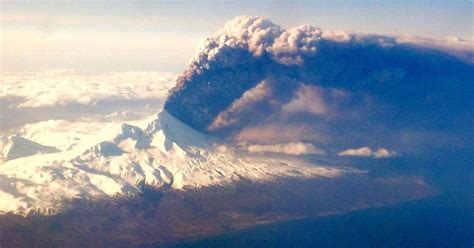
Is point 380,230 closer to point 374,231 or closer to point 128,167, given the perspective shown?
point 374,231

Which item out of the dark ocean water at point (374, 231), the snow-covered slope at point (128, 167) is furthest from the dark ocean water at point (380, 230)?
the snow-covered slope at point (128, 167)

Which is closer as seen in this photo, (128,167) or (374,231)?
(374,231)

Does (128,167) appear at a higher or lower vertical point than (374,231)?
higher

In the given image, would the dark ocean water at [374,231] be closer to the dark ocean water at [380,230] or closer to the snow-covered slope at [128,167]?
the dark ocean water at [380,230]

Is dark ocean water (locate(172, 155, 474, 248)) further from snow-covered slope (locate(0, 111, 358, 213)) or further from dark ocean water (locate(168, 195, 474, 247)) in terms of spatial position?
snow-covered slope (locate(0, 111, 358, 213))

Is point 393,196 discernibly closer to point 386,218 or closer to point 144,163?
point 386,218

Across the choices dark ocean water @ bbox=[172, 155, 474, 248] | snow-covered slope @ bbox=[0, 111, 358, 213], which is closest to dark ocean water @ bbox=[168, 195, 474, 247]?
dark ocean water @ bbox=[172, 155, 474, 248]

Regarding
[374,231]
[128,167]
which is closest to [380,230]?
[374,231]

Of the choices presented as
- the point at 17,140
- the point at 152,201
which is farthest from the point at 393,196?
the point at 17,140
